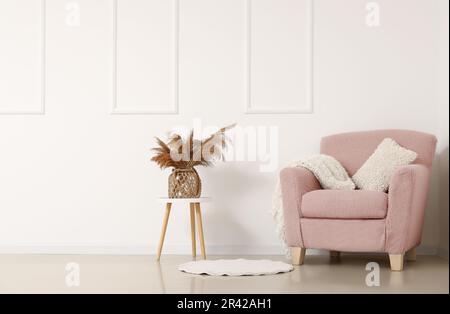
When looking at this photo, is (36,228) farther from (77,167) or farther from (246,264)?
(246,264)

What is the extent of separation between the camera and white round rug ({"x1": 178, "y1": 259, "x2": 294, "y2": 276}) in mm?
3732

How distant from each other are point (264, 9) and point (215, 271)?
220 centimetres

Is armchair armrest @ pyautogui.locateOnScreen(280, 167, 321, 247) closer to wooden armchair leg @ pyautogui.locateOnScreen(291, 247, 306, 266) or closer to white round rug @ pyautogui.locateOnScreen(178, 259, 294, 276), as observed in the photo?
wooden armchair leg @ pyautogui.locateOnScreen(291, 247, 306, 266)

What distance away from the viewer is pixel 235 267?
156 inches

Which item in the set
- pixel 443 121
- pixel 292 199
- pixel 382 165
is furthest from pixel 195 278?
pixel 443 121

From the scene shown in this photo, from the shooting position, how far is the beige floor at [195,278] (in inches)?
127

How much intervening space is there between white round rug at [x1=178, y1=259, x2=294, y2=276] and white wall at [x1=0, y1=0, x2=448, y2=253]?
29.3 inches

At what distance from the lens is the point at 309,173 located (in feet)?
14.1

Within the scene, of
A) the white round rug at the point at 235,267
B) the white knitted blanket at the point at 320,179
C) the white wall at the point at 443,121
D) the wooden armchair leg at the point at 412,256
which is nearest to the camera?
the white round rug at the point at 235,267

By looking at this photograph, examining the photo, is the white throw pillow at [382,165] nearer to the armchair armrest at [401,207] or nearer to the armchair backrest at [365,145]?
the armchair backrest at [365,145]

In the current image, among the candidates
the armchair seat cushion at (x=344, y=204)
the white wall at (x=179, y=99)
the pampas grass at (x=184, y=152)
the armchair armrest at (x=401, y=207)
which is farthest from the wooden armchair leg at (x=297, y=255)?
the pampas grass at (x=184, y=152)

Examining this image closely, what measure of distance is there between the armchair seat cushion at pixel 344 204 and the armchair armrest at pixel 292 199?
46mm

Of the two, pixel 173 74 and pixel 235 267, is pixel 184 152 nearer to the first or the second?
pixel 173 74

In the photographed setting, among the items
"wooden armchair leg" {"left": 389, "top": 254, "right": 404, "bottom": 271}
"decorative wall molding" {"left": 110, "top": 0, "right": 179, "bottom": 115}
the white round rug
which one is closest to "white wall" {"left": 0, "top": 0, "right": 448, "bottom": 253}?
"decorative wall molding" {"left": 110, "top": 0, "right": 179, "bottom": 115}
